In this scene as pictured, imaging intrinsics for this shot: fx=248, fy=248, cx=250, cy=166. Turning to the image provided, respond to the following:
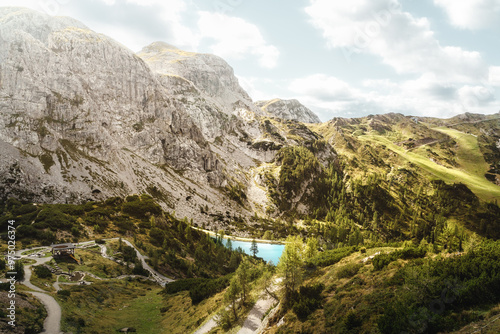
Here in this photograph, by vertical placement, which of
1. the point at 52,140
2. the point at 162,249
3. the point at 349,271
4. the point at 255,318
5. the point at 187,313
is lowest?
the point at 162,249

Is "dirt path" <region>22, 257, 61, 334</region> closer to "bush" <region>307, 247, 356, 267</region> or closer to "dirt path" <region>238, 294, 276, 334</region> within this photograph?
"dirt path" <region>238, 294, 276, 334</region>

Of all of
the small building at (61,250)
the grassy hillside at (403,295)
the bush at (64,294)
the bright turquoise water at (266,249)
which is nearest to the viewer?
the grassy hillside at (403,295)

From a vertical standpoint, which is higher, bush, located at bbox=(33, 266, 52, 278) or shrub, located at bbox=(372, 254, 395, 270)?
shrub, located at bbox=(372, 254, 395, 270)

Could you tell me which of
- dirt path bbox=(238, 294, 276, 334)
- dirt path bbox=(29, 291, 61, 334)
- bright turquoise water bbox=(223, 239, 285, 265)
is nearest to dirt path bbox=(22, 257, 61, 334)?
dirt path bbox=(29, 291, 61, 334)

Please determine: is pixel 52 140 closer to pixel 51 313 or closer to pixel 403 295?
Answer: pixel 51 313

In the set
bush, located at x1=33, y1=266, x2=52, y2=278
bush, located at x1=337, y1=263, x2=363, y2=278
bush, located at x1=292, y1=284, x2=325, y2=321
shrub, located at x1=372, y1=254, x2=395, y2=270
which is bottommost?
bush, located at x1=33, y1=266, x2=52, y2=278

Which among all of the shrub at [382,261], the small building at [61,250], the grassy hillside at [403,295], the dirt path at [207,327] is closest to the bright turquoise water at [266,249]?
the small building at [61,250]

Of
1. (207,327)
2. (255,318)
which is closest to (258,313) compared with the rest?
(255,318)

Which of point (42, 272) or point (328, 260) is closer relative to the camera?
point (328, 260)

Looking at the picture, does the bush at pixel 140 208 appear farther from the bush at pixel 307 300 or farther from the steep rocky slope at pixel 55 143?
the bush at pixel 307 300

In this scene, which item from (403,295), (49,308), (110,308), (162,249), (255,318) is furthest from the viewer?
(162,249)

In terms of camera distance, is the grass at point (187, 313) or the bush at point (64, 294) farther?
the bush at point (64, 294)
